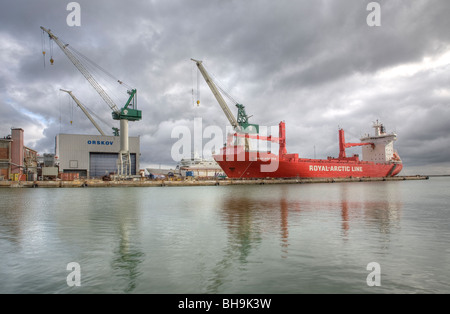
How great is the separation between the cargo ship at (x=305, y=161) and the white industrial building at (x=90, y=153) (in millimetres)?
28223

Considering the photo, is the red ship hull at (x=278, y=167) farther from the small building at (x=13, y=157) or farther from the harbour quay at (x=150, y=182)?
the small building at (x=13, y=157)

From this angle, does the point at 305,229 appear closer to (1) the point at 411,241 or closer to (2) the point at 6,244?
(1) the point at 411,241

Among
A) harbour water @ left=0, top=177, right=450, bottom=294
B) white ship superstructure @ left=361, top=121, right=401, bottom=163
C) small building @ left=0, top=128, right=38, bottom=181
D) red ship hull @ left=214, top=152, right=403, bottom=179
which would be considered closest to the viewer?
harbour water @ left=0, top=177, right=450, bottom=294

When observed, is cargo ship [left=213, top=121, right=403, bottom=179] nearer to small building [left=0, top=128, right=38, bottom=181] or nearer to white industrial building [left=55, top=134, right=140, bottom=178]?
white industrial building [left=55, top=134, right=140, bottom=178]

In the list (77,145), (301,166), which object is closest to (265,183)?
(301,166)

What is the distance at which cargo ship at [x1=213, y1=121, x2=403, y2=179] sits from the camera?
6353cm

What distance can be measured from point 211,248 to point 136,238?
3442 mm

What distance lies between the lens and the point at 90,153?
75812mm

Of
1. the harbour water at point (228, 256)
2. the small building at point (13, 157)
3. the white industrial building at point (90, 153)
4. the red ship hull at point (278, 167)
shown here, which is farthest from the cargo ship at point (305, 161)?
the harbour water at point (228, 256)

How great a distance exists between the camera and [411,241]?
1059 cm

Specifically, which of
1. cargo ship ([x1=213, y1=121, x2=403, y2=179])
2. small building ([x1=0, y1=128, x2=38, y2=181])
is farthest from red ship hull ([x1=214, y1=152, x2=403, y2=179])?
small building ([x1=0, y1=128, x2=38, y2=181])

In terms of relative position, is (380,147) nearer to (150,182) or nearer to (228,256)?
(150,182)

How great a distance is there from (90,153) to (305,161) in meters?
54.8

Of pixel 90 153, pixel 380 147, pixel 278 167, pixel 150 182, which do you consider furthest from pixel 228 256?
pixel 380 147
